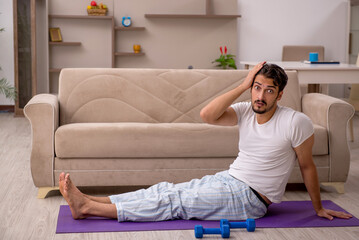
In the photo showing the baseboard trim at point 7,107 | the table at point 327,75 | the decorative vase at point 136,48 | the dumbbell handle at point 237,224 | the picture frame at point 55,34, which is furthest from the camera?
the baseboard trim at point 7,107

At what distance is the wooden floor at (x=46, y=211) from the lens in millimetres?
2592

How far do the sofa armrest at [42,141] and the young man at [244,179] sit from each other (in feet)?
1.91

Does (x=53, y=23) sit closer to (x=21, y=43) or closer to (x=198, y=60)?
(x=21, y=43)

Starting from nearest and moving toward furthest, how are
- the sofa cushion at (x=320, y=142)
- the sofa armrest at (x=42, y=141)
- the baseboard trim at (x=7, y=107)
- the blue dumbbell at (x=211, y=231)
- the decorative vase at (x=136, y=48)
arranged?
the blue dumbbell at (x=211, y=231), the sofa armrest at (x=42, y=141), the sofa cushion at (x=320, y=142), the decorative vase at (x=136, y=48), the baseboard trim at (x=7, y=107)

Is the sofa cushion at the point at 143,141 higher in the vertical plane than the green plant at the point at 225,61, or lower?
lower

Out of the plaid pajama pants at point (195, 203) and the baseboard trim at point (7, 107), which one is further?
the baseboard trim at point (7, 107)

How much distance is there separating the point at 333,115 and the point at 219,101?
110 cm

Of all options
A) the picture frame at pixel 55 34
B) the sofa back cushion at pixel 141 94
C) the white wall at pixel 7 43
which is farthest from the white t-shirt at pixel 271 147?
the white wall at pixel 7 43

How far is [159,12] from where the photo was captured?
23.4 feet

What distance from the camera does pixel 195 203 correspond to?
2.73 m

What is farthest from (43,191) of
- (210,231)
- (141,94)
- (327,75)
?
(327,75)

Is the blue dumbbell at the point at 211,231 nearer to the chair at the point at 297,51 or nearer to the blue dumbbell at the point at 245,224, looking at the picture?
the blue dumbbell at the point at 245,224

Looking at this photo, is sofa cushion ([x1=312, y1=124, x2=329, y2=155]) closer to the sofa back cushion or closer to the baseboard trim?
the sofa back cushion

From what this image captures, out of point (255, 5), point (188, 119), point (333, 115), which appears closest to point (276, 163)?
point (333, 115)
